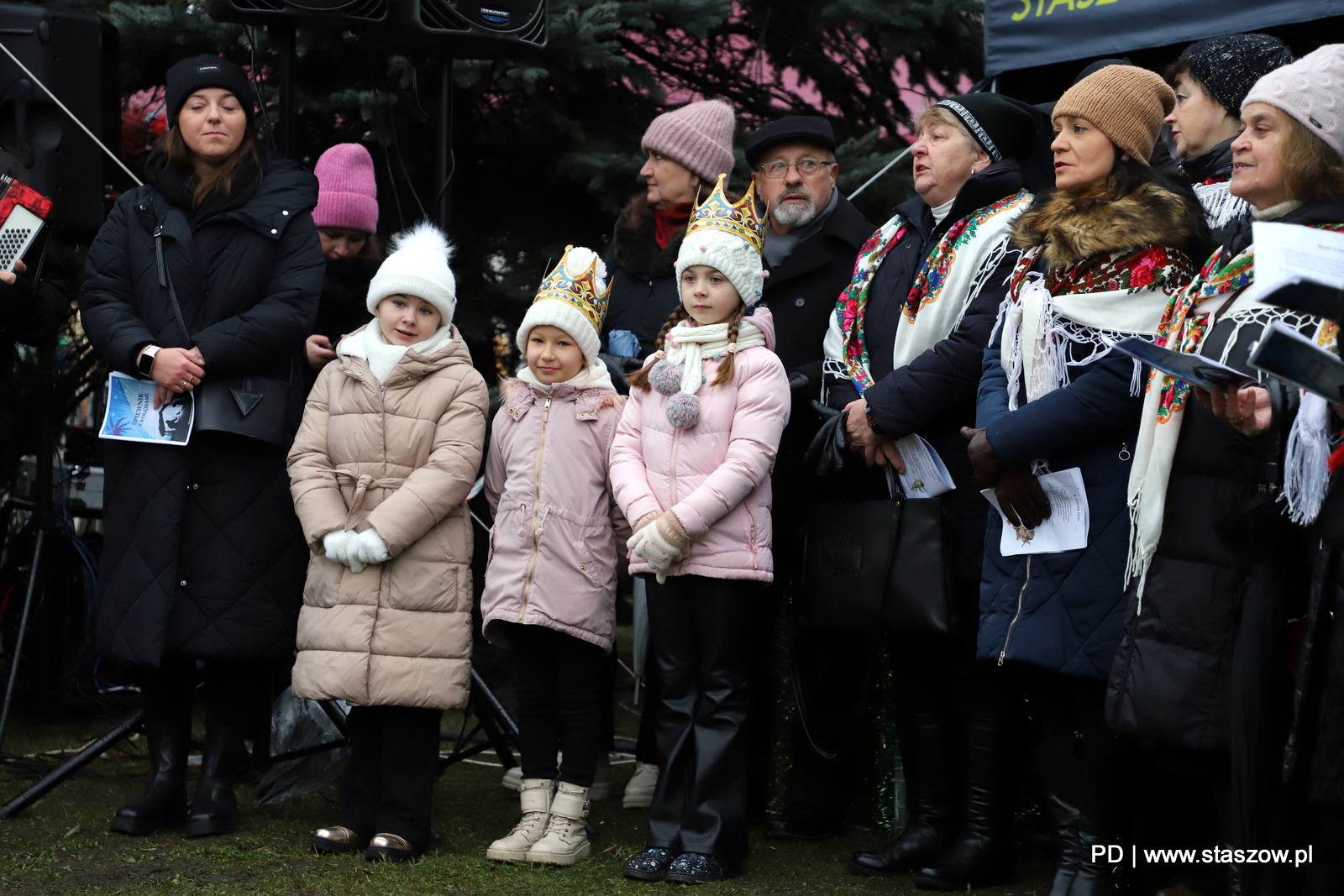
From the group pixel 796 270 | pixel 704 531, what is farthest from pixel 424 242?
pixel 704 531

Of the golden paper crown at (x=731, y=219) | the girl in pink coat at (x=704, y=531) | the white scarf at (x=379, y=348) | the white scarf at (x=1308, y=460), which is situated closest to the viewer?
the white scarf at (x=1308, y=460)

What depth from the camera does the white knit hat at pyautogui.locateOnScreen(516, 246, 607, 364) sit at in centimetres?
394

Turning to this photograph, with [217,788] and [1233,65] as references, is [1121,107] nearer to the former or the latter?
[1233,65]

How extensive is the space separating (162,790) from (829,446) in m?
2.08

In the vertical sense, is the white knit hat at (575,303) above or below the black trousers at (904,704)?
above

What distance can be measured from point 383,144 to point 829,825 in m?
3.08

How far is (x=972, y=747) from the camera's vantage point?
3652 mm

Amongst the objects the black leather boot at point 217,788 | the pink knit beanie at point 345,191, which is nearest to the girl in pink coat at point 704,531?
the black leather boot at point 217,788

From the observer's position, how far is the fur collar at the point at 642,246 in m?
4.49

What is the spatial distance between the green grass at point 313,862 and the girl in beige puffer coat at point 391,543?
0.19m

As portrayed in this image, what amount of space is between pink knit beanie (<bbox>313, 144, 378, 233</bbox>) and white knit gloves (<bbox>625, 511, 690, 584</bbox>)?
1893 millimetres

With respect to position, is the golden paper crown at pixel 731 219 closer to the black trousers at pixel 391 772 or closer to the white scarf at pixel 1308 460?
the black trousers at pixel 391 772

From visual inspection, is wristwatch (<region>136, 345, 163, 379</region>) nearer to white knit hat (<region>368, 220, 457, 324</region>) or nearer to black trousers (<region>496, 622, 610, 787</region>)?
white knit hat (<region>368, 220, 457, 324</region>)

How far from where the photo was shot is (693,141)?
4.54 metres
